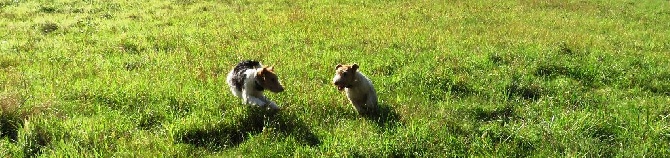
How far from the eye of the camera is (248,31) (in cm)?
1436

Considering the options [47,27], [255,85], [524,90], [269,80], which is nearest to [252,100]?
[255,85]

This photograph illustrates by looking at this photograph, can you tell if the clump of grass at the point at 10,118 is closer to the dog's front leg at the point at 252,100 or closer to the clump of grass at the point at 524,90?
the dog's front leg at the point at 252,100

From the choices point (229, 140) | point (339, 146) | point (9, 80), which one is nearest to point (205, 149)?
point (229, 140)

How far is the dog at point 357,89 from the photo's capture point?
7090 mm

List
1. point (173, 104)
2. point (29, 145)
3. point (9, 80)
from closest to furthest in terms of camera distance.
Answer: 1. point (29, 145)
2. point (173, 104)
3. point (9, 80)

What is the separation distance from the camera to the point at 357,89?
23.8ft

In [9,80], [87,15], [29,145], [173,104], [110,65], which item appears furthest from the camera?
[87,15]

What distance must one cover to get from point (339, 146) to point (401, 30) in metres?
9.38

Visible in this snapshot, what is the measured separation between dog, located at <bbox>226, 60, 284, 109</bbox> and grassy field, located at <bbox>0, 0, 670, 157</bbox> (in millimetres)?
143

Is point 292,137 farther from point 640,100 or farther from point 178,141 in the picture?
point 640,100

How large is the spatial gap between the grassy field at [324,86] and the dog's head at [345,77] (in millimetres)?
494

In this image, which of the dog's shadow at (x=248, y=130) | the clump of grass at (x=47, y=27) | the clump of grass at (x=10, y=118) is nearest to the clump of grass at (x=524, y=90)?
the dog's shadow at (x=248, y=130)

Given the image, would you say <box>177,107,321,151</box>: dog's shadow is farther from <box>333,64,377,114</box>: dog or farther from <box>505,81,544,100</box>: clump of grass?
<box>505,81,544,100</box>: clump of grass

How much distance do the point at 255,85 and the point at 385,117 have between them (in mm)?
1872
